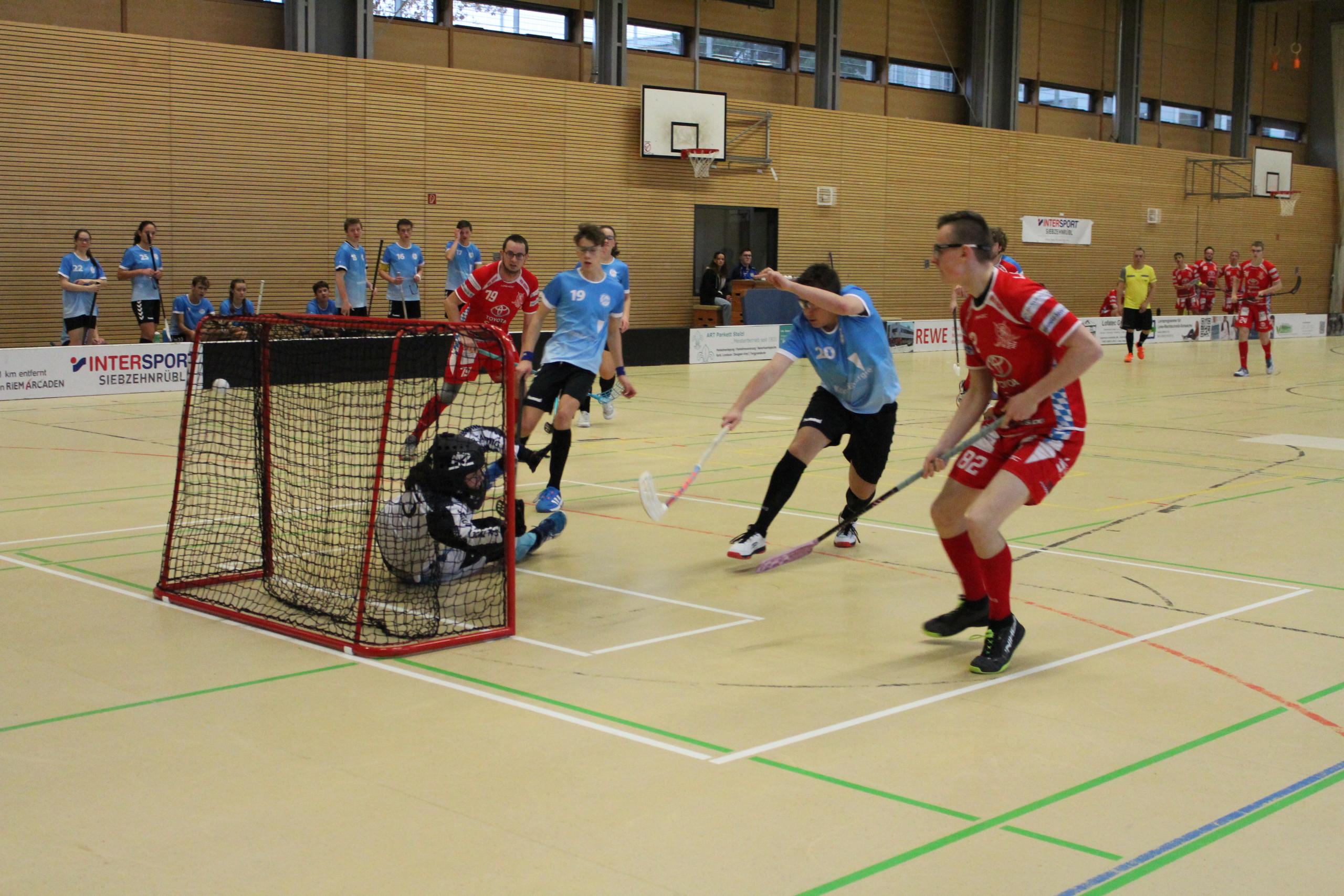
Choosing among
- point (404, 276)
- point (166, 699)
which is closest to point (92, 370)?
point (404, 276)

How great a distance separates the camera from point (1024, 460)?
14.4 feet

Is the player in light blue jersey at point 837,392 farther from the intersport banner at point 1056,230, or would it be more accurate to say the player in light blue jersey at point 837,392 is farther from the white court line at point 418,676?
the intersport banner at point 1056,230

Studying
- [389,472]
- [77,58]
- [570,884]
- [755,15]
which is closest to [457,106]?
[77,58]

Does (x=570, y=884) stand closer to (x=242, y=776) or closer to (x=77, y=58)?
(x=242, y=776)

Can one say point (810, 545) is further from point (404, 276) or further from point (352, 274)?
point (404, 276)

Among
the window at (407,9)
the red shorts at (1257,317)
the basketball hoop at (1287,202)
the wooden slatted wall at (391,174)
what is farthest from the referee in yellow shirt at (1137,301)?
the basketball hoop at (1287,202)

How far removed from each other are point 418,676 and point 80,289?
1218 centimetres

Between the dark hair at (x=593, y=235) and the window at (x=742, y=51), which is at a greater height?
the window at (x=742, y=51)

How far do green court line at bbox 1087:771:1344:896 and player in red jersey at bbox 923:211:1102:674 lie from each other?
1232mm

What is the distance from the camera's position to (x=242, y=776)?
3463 millimetres

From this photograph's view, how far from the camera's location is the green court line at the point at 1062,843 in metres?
2.98

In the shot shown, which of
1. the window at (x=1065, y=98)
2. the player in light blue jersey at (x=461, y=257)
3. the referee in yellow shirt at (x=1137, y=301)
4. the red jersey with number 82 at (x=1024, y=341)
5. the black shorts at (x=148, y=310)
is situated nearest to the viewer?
the red jersey with number 82 at (x=1024, y=341)

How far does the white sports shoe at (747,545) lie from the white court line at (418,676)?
85.8 inches

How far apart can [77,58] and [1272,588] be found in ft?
51.2
